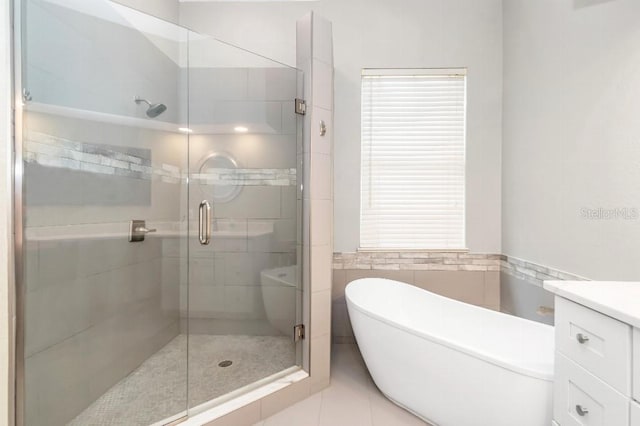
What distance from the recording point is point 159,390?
169 cm

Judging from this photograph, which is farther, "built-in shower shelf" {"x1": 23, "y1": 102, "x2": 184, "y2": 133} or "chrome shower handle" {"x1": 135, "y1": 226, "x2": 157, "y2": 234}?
"chrome shower handle" {"x1": 135, "y1": 226, "x2": 157, "y2": 234}

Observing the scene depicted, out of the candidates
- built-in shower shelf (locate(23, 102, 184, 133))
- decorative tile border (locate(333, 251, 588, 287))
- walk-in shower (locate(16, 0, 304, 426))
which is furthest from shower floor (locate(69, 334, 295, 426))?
built-in shower shelf (locate(23, 102, 184, 133))

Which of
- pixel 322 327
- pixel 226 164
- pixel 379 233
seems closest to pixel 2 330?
pixel 226 164

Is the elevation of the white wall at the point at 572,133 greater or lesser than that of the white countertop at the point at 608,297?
greater

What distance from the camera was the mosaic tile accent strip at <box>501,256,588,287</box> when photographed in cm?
185

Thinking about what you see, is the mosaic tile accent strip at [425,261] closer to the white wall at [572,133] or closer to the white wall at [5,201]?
the white wall at [572,133]

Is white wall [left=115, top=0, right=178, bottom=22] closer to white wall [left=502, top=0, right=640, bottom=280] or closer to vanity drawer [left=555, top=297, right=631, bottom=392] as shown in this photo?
white wall [left=502, top=0, right=640, bottom=280]

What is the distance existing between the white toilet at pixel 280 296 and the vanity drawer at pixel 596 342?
4.49ft

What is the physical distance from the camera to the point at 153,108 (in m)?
1.88

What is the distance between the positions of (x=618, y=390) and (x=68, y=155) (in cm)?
220

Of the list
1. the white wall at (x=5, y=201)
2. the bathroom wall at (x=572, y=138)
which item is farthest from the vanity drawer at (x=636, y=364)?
the white wall at (x=5, y=201)

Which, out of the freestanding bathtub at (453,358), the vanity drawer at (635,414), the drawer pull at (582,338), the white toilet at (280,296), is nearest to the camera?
the vanity drawer at (635,414)

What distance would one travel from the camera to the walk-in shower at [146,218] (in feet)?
4.32

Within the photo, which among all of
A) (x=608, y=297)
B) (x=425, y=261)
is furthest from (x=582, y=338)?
(x=425, y=261)
